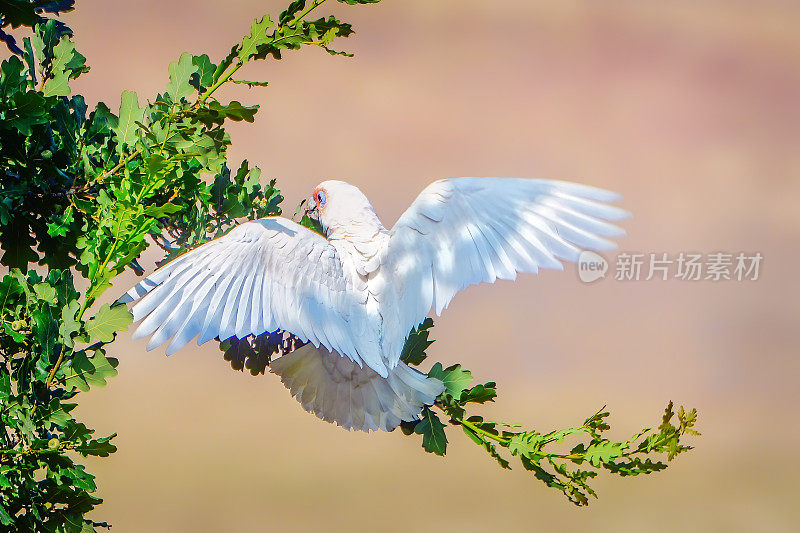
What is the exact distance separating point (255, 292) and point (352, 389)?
386 millimetres

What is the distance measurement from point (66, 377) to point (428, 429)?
34.3 inches

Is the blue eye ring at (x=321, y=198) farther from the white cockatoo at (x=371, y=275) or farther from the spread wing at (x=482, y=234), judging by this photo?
the spread wing at (x=482, y=234)

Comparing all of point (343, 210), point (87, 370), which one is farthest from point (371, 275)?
point (87, 370)

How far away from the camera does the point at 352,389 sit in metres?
2.12

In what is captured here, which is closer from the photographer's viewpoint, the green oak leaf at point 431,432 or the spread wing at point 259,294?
the spread wing at point 259,294

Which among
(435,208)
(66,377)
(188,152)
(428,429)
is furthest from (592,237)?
(66,377)

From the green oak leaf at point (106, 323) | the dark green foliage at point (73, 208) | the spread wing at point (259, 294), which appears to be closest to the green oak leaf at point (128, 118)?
the dark green foliage at point (73, 208)

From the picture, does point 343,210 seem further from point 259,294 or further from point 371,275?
point 259,294

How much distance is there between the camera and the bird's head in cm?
231

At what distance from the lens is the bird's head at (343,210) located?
231 cm

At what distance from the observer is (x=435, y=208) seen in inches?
85.2

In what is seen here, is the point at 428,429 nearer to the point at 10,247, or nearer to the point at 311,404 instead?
the point at 311,404

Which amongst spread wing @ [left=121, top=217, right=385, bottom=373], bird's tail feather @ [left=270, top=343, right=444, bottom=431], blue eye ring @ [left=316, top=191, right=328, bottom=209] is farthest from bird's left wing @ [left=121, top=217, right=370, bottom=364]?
blue eye ring @ [left=316, top=191, right=328, bottom=209]

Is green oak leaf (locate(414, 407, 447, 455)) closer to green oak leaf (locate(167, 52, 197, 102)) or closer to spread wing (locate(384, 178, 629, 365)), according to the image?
spread wing (locate(384, 178, 629, 365))
